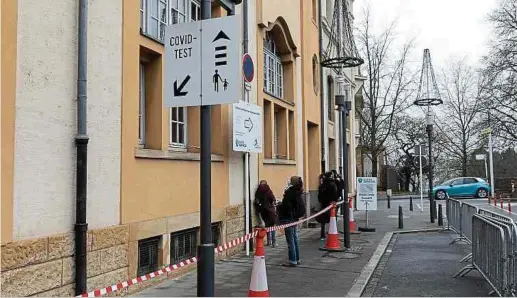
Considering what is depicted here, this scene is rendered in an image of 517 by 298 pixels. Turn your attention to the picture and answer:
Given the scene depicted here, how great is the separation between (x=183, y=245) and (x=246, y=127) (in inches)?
119

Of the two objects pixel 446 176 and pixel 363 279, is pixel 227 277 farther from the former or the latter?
pixel 446 176

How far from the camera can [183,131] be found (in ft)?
31.3

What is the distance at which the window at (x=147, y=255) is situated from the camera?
25.4ft

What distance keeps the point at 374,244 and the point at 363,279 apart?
4.59m

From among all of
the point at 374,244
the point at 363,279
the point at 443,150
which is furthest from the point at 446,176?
the point at 363,279

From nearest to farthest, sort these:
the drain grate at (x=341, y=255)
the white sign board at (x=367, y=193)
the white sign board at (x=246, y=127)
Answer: the white sign board at (x=246, y=127)
the drain grate at (x=341, y=255)
the white sign board at (x=367, y=193)

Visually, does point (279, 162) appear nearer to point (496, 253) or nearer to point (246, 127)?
point (246, 127)

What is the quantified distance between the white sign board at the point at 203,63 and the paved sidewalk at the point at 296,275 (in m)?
3.45

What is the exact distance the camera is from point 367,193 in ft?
53.3

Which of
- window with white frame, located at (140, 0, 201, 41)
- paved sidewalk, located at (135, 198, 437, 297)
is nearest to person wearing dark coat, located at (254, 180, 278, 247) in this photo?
paved sidewalk, located at (135, 198, 437, 297)

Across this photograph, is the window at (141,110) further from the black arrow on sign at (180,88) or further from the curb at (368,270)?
the curb at (368,270)

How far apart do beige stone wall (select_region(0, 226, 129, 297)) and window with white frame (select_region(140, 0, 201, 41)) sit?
10.6 ft

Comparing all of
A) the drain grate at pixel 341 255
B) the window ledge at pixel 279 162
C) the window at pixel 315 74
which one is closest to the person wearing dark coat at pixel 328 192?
the window ledge at pixel 279 162

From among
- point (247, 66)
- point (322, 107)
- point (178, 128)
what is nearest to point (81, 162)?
point (247, 66)
